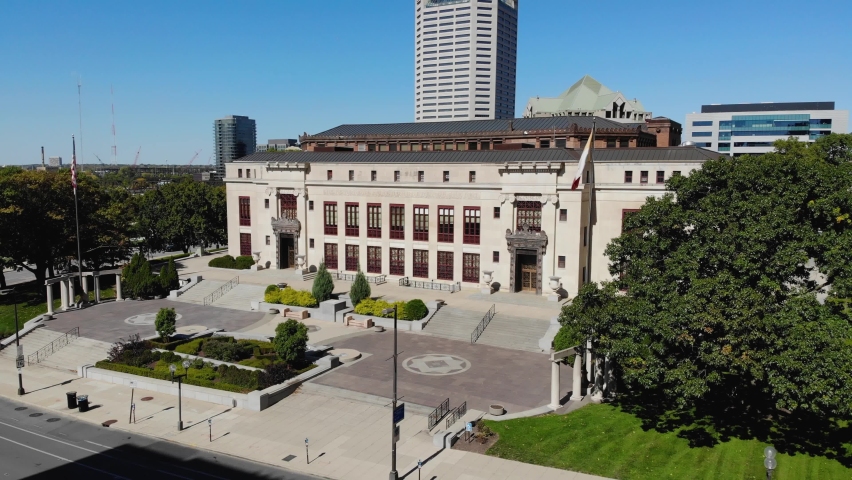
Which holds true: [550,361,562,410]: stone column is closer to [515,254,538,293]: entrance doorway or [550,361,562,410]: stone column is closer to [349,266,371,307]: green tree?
[349,266,371,307]: green tree

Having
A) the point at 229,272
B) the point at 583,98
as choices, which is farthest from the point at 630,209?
the point at 583,98

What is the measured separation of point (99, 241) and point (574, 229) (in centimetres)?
5185

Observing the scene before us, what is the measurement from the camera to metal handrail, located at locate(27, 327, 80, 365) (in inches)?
1796

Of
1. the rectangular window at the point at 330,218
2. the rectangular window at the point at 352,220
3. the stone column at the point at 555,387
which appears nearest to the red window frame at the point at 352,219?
the rectangular window at the point at 352,220

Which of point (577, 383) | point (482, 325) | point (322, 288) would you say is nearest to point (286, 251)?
point (322, 288)

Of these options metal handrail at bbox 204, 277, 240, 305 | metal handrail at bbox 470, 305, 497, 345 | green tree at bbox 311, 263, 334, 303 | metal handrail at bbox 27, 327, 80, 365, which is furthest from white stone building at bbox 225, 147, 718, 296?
metal handrail at bbox 27, 327, 80, 365

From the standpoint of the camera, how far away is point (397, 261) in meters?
65.4

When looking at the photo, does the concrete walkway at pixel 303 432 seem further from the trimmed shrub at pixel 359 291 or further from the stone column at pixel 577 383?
the trimmed shrub at pixel 359 291

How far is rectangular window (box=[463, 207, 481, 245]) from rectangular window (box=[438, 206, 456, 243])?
138cm

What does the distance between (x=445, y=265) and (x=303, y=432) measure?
1302 inches

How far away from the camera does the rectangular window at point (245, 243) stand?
248 feet

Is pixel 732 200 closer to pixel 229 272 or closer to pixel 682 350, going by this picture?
pixel 682 350

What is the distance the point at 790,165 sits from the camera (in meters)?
28.3

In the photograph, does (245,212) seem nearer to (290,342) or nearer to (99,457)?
(290,342)
